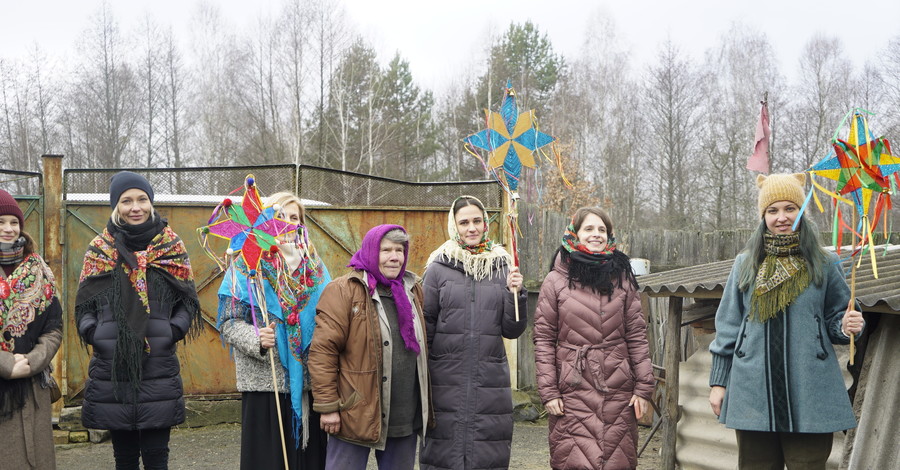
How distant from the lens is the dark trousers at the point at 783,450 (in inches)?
129

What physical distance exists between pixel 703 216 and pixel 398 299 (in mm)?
23945

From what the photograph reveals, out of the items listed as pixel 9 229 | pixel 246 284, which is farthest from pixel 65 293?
pixel 246 284

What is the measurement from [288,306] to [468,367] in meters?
0.99

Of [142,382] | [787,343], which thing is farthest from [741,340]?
[142,382]

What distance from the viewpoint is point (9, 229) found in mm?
3762

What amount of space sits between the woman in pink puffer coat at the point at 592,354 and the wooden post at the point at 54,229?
5085 mm

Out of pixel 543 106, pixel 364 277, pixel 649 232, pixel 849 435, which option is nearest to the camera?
pixel 364 277

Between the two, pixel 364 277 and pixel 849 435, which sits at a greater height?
pixel 364 277

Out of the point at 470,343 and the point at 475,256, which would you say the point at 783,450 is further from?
the point at 475,256

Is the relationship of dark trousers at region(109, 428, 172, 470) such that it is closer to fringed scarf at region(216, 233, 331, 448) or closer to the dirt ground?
fringed scarf at region(216, 233, 331, 448)

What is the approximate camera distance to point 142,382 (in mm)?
3766

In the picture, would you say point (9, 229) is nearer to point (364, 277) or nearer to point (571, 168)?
point (364, 277)

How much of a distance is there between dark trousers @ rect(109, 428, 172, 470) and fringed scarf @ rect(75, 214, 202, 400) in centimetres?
27

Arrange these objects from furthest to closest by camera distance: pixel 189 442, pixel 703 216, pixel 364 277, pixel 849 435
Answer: pixel 703 216 < pixel 189 442 < pixel 849 435 < pixel 364 277
